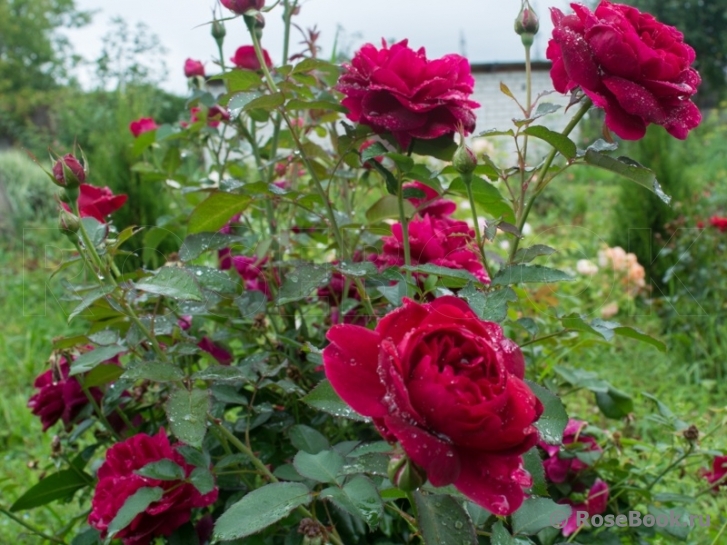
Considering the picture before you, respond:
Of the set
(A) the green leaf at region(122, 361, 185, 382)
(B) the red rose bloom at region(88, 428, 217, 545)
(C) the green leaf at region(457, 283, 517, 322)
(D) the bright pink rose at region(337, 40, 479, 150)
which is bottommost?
(B) the red rose bloom at region(88, 428, 217, 545)

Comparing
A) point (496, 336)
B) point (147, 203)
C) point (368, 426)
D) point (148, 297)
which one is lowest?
point (147, 203)

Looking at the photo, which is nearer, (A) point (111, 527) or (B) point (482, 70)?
(A) point (111, 527)

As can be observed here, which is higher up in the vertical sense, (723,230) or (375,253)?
(375,253)

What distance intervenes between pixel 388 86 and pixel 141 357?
39 cm

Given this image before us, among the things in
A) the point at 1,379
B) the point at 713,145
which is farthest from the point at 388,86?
the point at 713,145

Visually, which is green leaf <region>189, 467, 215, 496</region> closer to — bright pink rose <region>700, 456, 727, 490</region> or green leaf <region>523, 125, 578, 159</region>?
green leaf <region>523, 125, 578, 159</region>

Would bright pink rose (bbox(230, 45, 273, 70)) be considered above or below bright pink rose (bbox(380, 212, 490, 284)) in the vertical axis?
above

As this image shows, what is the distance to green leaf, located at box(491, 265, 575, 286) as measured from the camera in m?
0.53

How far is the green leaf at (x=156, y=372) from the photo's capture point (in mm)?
551

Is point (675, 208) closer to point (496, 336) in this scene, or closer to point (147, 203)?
point (147, 203)

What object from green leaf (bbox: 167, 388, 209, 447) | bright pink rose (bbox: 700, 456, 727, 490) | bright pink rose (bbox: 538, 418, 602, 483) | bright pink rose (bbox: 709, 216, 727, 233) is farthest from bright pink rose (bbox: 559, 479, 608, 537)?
bright pink rose (bbox: 709, 216, 727, 233)

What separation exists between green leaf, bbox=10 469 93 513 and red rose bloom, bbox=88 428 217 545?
0.21 m

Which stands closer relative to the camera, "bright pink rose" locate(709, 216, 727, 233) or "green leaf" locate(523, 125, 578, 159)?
"green leaf" locate(523, 125, 578, 159)

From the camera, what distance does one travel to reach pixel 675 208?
2.88 meters
